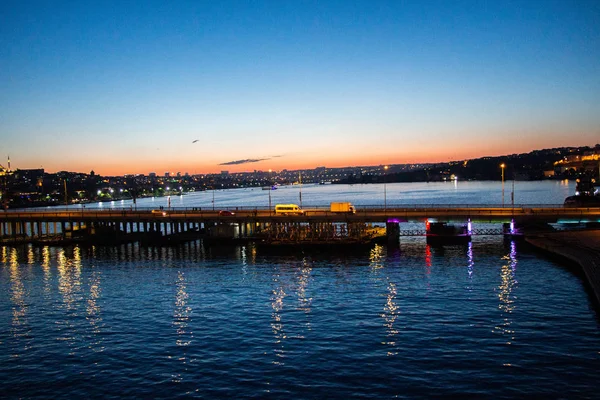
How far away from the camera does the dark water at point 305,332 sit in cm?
2448

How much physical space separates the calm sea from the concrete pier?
1582 mm

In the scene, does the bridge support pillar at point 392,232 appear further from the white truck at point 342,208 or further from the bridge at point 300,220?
the white truck at point 342,208

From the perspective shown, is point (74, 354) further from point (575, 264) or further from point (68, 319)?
point (575, 264)

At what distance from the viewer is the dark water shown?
24484mm

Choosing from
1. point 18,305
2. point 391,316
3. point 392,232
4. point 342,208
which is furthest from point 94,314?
point 342,208

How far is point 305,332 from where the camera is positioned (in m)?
32.1

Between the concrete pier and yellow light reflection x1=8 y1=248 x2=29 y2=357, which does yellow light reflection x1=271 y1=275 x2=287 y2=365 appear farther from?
the concrete pier

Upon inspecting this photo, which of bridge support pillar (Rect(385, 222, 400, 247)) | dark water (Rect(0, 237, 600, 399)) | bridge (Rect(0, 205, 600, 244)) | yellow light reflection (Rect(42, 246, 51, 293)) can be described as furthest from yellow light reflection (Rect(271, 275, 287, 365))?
bridge support pillar (Rect(385, 222, 400, 247))

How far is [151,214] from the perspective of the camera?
88938 millimetres

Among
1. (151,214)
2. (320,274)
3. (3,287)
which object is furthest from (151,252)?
(320,274)

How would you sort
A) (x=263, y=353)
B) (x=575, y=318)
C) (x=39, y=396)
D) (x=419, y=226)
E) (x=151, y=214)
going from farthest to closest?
(x=419, y=226) < (x=151, y=214) < (x=575, y=318) < (x=263, y=353) < (x=39, y=396)

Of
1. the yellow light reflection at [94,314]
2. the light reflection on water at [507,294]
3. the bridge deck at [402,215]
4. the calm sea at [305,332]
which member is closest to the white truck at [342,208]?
the bridge deck at [402,215]

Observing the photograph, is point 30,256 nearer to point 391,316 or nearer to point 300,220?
point 300,220

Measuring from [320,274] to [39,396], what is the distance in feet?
104
